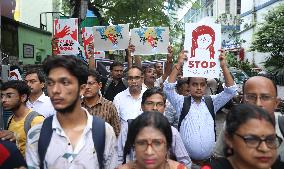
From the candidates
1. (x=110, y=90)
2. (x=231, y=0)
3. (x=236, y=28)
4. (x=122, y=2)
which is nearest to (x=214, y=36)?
(x=110, y=90)

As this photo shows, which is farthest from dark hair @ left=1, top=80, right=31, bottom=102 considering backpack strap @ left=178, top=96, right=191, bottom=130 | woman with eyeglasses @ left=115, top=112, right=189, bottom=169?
woman with eyeglasses @ left=115, top=112, right=189, bottom=169

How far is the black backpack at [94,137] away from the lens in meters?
2.69

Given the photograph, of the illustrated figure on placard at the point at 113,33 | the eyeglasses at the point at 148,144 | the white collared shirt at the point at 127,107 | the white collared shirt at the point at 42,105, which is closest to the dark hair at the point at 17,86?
the white collared shirt at the point at 42,105

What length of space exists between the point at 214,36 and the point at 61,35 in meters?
4.13

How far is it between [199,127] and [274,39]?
1495cm

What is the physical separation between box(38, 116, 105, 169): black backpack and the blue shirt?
5.94ft

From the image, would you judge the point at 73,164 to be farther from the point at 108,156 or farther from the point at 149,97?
the point at 149,97

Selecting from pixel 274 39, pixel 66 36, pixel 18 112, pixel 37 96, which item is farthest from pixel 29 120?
pixel 274 39

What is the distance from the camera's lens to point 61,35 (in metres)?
Result: 8.27

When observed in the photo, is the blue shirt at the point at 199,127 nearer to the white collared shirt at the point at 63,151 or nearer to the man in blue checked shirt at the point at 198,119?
the man in blue checked shirt at the point at 198,119

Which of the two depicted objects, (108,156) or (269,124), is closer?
(269,124)

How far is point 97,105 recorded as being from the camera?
4949mm

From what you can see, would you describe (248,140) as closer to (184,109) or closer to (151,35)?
(184,109)

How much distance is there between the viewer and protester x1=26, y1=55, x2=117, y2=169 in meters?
2.70
